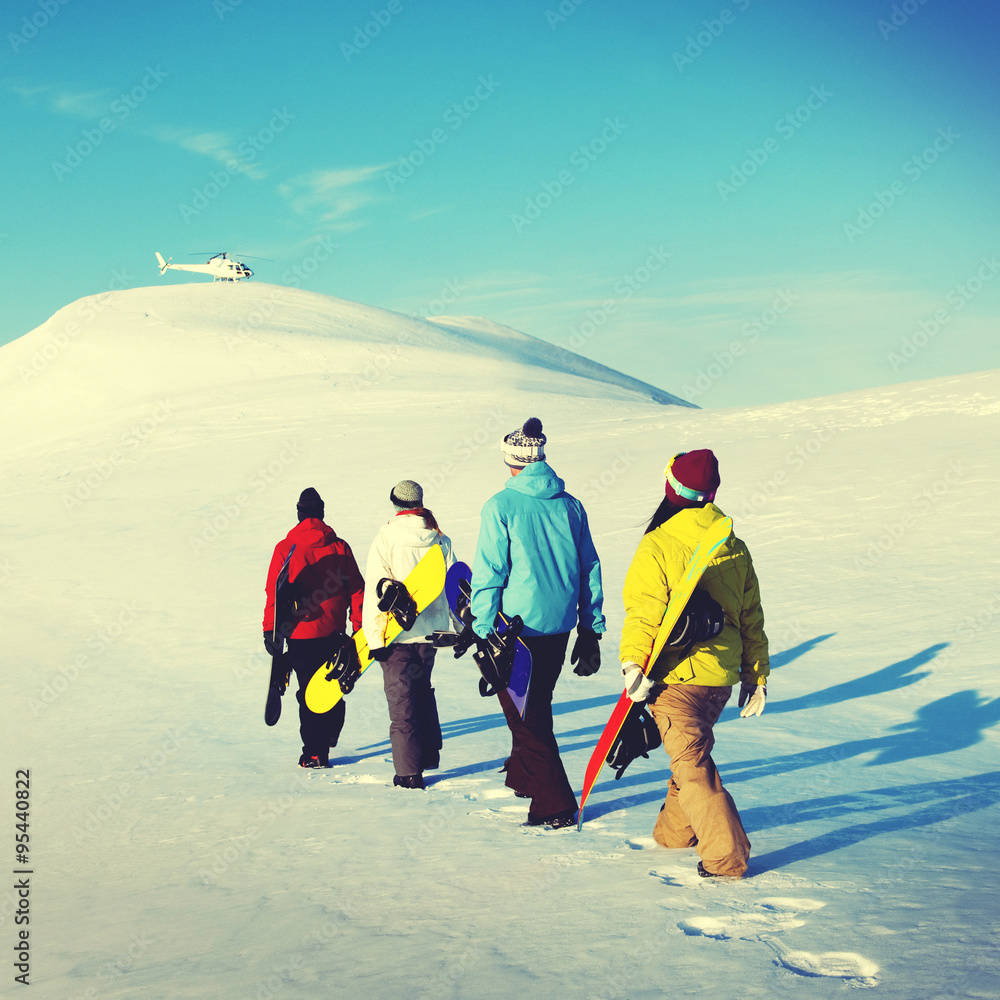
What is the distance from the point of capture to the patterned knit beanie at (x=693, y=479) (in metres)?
4.10

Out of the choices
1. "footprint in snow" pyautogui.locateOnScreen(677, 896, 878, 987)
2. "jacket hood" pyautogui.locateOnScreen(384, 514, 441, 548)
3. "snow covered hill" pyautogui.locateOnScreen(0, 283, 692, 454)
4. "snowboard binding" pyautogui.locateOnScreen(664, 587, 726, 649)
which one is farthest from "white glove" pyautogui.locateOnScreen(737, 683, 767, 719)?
"snow covered hill" pyautogui.locateOnScreen(0, 283, 692, 454)

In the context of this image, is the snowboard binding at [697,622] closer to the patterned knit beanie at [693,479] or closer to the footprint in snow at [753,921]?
the patterned knit beanie at [693,479]

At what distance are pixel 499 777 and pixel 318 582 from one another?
1.64 meters

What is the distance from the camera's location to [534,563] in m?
4.80

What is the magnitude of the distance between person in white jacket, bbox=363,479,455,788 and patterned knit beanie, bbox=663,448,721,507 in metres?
1.87

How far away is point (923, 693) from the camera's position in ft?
25.0

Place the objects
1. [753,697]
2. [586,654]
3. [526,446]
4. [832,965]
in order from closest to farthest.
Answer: [832,965]
[753,697]
[586,654]
[526,446]

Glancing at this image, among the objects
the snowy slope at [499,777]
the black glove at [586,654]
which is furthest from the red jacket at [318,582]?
the black glove at [586,654]

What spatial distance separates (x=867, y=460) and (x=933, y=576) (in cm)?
592

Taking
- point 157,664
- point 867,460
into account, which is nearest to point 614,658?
point 157,664

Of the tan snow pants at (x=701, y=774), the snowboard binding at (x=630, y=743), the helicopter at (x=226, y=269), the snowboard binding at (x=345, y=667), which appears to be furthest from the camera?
the helicopter at (x=226, y=269)

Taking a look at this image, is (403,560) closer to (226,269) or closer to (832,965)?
(832,965)

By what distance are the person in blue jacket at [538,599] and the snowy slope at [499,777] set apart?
287 mm

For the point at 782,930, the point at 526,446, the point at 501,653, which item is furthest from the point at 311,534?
the point at 782,930
